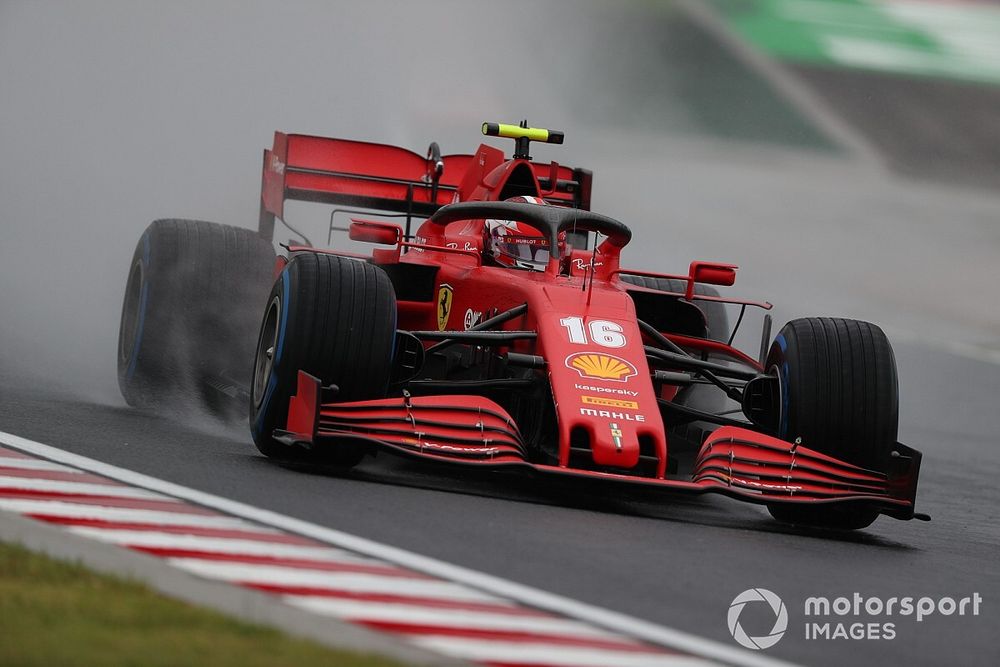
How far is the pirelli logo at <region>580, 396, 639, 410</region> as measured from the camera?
6.84 m

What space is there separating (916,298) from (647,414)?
12.3 metres

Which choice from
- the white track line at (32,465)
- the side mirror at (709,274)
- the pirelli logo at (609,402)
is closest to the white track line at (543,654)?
the white track line at (32,465)

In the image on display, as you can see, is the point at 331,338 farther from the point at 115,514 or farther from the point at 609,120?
the point at 609,120

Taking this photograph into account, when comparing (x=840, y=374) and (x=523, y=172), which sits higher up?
(x=523, y=172)

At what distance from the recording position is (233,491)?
5.96m

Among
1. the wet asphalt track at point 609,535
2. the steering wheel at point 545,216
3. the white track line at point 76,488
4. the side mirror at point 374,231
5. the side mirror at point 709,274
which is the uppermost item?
the steering wheel at point 545,216

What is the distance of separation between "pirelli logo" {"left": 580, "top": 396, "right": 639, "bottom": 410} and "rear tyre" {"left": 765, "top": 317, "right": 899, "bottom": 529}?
3.25 ft

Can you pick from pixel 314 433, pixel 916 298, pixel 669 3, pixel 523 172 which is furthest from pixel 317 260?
pixel 669 3

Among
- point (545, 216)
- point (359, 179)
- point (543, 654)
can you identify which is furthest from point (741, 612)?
point (359, 179)

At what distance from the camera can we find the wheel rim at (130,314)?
960 centimetres

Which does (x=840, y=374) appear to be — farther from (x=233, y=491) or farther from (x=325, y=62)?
(x=325, y=62)

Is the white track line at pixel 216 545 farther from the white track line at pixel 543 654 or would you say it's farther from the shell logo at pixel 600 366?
the shell logo at pixel 600 366

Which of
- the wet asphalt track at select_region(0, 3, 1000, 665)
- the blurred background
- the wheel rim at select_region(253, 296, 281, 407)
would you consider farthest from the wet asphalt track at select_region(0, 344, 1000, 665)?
the blurred background

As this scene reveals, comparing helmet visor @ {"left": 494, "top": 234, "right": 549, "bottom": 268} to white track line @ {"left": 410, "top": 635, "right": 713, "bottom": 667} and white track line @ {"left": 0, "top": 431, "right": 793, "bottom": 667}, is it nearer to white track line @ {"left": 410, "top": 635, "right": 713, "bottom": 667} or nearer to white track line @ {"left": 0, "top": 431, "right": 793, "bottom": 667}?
white track line @ {"left": 0, "top": 431, "right": 793, "bottom": 667}
